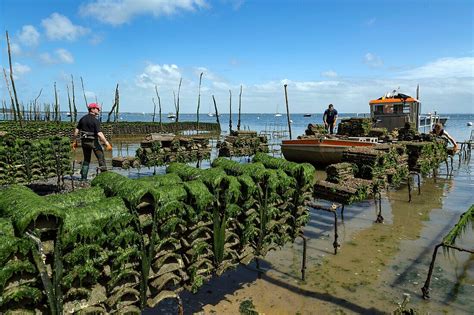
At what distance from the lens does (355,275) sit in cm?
851

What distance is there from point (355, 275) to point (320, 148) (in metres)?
15.8

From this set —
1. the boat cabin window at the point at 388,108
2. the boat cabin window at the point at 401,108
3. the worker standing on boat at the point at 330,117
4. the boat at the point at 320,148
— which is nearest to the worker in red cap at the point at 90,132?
the boat at the point at 320,148

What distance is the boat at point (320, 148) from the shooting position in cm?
2271

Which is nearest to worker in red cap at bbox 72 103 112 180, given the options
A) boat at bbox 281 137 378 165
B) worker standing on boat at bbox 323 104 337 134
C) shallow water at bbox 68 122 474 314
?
shallow water at bbox 68 122 474 314

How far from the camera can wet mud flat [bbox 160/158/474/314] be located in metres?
7.14

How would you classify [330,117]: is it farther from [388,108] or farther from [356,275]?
[356,275]

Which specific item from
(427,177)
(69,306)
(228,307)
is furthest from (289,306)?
(427,177)

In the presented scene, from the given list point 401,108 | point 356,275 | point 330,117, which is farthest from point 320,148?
point 356,275

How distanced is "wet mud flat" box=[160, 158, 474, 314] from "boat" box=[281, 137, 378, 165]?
9.91 metres

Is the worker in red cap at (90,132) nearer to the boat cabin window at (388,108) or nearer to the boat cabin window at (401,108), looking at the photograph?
the boat cabin window at (388,108)

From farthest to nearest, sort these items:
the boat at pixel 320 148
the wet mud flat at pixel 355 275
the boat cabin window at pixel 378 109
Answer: the boat cabin window at pixel 378 109, the boat at pixel 320 148, the wet mud flat at pixel 355 275

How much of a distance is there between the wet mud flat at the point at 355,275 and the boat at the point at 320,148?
9907 mm

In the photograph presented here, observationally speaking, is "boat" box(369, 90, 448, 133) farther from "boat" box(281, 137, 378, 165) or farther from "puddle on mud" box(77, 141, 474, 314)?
"puddle on mud" box(77, 141, 474, 314)

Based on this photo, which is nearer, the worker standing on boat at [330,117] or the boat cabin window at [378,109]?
the worker standing on boat at [330,117]
